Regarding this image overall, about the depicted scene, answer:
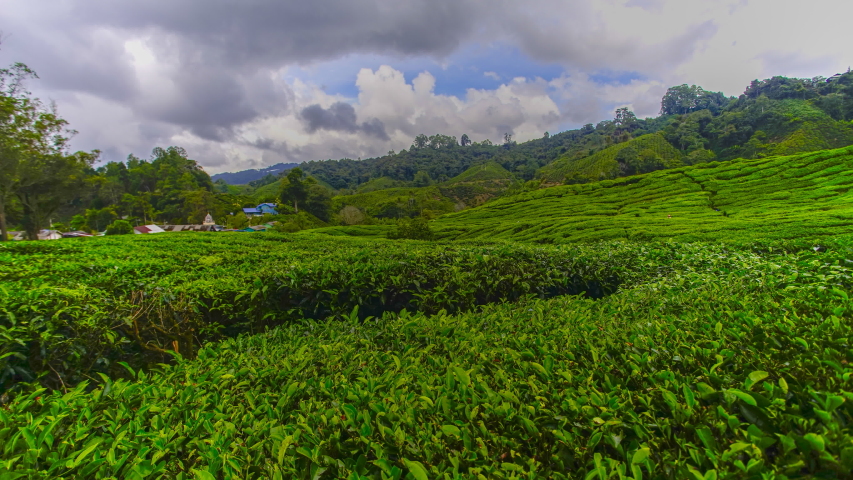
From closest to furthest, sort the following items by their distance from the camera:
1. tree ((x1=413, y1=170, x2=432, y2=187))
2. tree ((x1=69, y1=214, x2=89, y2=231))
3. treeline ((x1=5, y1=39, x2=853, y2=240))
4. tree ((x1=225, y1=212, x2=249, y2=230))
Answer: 1. treeline ((x1=5, y1=39, x2=853, y2=240))
2. tree ((x1=225, y1=212, x2=249, y2=230))
3. tree ((x1=69, y1=214, x2=89, y2=231))
4. tree ((x1=413, y1=170, x2=432, y2=187))

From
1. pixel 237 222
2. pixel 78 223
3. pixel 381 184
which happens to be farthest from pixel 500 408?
pixel 381 184

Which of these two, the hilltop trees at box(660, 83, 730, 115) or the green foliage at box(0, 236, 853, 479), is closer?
the green foliage at box(0, 236, 853, 479)

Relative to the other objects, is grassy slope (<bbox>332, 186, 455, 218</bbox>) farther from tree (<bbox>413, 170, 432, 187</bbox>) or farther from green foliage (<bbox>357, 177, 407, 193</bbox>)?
tree (<bbox>413, 170, 432, 187</bbox>)

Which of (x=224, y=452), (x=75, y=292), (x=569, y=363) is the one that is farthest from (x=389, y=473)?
(x=75, y=292)

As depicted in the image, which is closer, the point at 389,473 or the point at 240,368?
the point at 389,473

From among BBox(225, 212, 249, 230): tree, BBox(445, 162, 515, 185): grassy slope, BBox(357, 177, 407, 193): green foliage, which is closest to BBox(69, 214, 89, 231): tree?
BBox(225, 212, 249, 230): tree

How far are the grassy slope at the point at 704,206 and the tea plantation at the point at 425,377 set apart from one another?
9.73 metres

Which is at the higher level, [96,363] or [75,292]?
[75,292]

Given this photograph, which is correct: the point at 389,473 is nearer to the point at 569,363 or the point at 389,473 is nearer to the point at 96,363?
the point at 569,363

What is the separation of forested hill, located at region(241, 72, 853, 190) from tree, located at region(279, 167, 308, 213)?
47878 millimetres

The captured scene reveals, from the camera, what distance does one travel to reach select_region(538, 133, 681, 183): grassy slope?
202 feet

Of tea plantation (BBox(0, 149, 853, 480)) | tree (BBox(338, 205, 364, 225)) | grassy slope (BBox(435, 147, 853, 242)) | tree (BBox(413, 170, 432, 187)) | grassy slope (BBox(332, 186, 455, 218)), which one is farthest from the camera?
tree (BBox(413, 170, 432, 187))

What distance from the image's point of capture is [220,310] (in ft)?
12.4

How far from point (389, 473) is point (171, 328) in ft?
10.6
